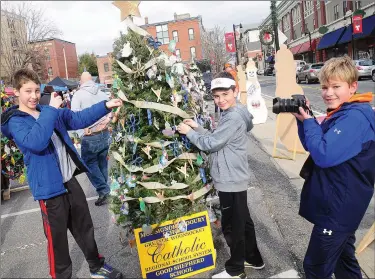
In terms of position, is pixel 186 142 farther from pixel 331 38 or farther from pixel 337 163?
pixel 331 38

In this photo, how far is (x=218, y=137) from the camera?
2445 mm

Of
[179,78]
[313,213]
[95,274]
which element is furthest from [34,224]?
[313,213]

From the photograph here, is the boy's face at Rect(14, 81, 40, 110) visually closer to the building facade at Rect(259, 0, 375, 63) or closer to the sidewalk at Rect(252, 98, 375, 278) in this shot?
the sidewalk at Rect(252, 98, 375, 278)

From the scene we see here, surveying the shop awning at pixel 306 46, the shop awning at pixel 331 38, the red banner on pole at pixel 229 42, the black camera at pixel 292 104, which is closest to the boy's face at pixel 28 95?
the black camera at pixel 292 104

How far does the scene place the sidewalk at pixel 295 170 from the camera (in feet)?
8.77

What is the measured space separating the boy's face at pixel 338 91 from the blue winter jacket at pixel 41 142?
180 cm

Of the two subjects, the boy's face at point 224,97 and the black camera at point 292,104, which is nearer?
the black camera at point 292,104

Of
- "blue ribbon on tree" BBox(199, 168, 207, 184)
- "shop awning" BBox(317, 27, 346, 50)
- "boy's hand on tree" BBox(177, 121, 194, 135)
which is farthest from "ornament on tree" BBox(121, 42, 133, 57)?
"shop awning" BBox(317, 27, 346, 50)

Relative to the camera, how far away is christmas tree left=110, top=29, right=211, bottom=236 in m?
2.59

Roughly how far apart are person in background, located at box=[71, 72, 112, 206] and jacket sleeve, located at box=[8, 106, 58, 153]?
221 cm

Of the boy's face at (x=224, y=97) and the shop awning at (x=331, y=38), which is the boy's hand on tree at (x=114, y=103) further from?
the shop awning at (x=331, y=38)

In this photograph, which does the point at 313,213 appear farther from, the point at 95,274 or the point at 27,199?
the point at 27,199

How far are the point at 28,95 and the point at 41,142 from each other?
1.52ft

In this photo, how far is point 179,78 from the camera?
275cm
